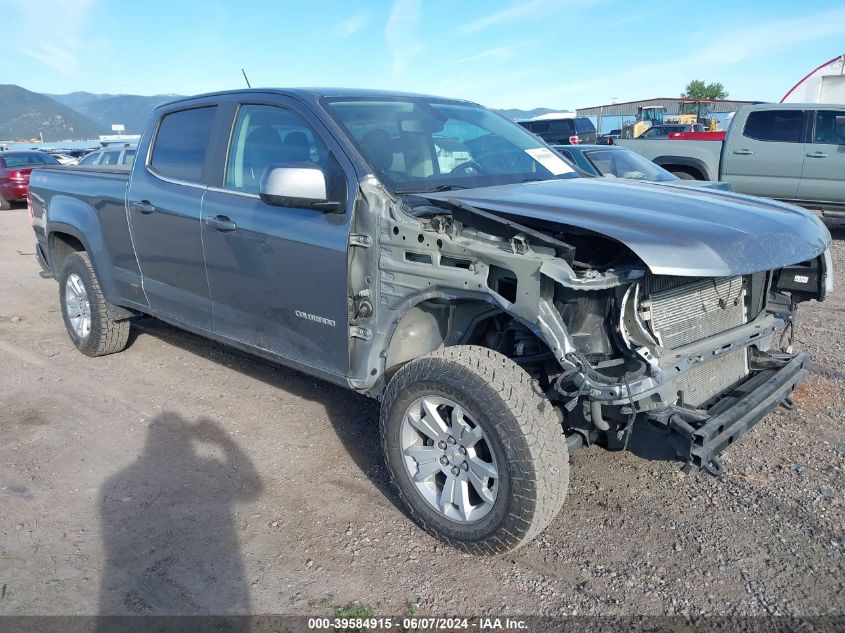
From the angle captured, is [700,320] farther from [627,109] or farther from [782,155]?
[627,109]

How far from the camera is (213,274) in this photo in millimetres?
3957

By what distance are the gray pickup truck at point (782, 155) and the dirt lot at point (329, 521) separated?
701 centimetres

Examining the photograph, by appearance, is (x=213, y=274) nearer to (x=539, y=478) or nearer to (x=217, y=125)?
(x=217, y=125)

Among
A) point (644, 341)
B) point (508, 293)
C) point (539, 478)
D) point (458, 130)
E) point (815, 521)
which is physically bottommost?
point (815, 521)

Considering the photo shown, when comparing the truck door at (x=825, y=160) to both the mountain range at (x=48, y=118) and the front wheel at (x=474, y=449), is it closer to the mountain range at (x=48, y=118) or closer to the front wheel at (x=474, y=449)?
the front wheel at (x=474, y=449)

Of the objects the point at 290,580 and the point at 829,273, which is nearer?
the point at 290,580

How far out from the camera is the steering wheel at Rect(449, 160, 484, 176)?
12.0 ft

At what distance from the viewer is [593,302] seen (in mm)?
2777

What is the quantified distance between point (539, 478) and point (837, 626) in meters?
1.17

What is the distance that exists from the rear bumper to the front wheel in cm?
46

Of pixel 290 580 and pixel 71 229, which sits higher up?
pixel 71 229

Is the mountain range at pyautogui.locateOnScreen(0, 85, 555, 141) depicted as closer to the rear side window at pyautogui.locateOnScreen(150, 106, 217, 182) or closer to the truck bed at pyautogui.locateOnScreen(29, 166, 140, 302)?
the truck bed at pyautogui.locateOnScreen(29, 166, 140, 302)

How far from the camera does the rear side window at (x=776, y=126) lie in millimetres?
10828

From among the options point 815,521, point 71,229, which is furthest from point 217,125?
point 815,521
